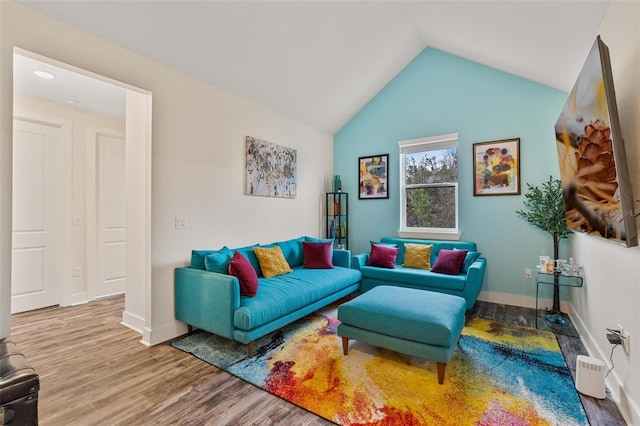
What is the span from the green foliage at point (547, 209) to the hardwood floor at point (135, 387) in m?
1.14

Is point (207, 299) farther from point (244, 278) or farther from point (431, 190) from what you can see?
point (431, 190)

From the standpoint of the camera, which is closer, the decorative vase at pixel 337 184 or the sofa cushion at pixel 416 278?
the sofa cushion at pixel 416 278

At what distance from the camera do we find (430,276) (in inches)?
137

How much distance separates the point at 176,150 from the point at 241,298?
159 centimetres

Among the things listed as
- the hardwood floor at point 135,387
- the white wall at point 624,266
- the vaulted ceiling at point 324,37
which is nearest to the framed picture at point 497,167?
the vaulted ceiling at point 324,37

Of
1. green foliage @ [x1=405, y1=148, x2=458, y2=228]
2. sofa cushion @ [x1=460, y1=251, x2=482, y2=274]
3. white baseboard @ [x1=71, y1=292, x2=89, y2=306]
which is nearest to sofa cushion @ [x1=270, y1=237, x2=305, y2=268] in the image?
green foliage @ [x1=405, y1=148, x2=458, y2=228]

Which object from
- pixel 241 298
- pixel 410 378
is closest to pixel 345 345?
pixel 410 378

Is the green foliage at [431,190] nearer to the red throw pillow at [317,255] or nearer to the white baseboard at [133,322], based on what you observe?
the red throw pillow at [317,255]

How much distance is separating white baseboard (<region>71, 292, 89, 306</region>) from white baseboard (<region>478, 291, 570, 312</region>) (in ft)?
17.6

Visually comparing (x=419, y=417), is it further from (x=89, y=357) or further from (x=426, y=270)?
(x=89, y=357)

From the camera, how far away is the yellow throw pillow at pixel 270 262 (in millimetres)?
3295

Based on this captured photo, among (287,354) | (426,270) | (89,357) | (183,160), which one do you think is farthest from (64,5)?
(426,270)

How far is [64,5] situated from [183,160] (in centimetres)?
136

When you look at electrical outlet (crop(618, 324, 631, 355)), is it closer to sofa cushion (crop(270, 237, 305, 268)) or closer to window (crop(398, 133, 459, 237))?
window (crop(398, 133, 459, 237))
